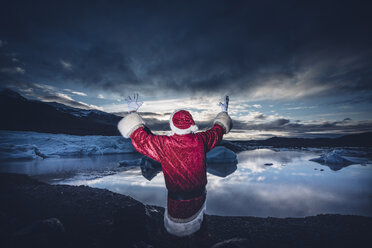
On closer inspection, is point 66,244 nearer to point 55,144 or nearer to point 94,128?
point 55,144

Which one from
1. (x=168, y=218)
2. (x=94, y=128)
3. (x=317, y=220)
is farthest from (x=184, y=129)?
(x=94, y=128)

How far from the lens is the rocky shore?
2.22 metres

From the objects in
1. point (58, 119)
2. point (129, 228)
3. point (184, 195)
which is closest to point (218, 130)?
point (184, 195)

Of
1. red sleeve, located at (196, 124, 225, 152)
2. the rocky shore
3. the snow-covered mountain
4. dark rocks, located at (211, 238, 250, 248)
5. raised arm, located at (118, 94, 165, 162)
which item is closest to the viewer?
raised arm, located at (118, 94, 165, 162)

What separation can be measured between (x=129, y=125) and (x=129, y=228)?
1.94 meters

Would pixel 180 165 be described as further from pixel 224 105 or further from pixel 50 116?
pixel 50 116

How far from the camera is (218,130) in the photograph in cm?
195

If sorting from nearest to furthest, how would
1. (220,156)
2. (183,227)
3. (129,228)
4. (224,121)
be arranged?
(183,227) → (224,121) → (129,228) → (220,156)

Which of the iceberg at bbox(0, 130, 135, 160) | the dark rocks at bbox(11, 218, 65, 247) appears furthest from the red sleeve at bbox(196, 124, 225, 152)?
the iceberg at bbox(0, 130, 135, 160)

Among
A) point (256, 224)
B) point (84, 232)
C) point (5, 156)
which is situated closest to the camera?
point (84, 232)

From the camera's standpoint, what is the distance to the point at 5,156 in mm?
14648

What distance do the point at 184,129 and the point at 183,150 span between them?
A: 22 centimetres

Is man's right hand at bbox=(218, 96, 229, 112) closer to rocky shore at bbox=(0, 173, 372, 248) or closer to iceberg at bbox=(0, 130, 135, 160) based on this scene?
rocky shore at bbox=(0, 173, 372, 248)

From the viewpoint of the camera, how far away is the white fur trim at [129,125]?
66.6 inches
